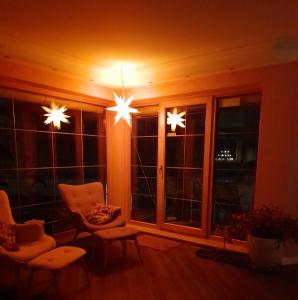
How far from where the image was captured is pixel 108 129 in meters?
4.57

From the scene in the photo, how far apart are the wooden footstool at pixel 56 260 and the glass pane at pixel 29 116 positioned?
188cm

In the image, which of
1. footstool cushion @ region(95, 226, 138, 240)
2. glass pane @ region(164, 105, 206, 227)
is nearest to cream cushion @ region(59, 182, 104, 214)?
footstool cushion @ region(95, 226, 138, 240)

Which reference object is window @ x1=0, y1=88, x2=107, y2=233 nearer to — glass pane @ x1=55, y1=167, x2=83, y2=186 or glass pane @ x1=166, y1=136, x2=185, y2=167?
glass pane @ x1=55, y1=167, x2=83, y2=186

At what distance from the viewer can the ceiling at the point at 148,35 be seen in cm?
191

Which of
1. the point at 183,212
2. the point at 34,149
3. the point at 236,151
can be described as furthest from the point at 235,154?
the point at 34,149

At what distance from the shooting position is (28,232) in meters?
2.66

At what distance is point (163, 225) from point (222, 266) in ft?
4.46

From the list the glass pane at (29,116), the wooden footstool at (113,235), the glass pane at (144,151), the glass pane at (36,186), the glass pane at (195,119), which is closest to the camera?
the wooden footstool at (113,235)

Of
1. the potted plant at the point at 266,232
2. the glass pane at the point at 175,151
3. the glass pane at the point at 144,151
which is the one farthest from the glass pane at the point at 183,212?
the potted plant at the point at 266,232

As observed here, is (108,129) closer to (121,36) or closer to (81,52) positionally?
(81,52)

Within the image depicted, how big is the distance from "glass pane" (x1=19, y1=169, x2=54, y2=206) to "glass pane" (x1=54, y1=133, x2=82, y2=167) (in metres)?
0.29

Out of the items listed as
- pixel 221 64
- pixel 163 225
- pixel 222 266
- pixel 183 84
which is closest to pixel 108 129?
pixel 183 84

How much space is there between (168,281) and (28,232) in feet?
5.60

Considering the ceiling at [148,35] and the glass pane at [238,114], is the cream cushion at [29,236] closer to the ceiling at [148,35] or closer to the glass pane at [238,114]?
the ceiling at [148,35]
